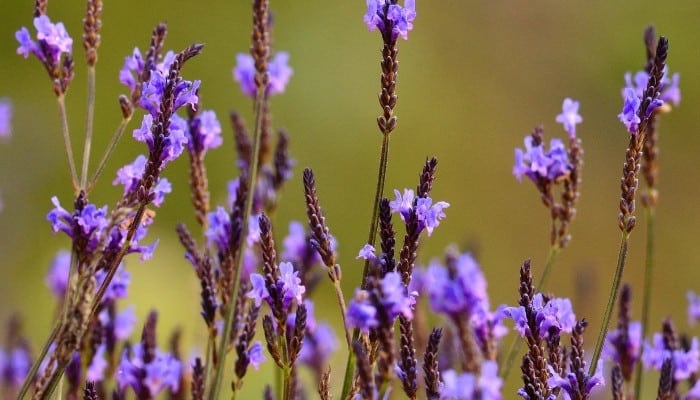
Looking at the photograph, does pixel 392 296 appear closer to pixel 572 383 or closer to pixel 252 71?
pixel 572 383

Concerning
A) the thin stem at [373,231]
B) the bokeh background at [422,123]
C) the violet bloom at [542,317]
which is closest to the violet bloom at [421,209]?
the thin stem at [373,231]

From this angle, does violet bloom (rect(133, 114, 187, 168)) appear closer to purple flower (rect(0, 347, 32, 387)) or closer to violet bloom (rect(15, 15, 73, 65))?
violet bloom (rect(15, 15, 73, 65))

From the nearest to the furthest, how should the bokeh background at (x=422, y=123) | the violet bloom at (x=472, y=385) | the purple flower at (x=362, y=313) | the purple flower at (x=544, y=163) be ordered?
the violet bloom at (x=472, y=385) < the purple flower at (x=362, y=313) < the purple flower at (x=544, y=163) < the bokeh background at (x=422, y=123)

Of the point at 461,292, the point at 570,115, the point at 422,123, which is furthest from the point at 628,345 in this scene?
the point at 422,123

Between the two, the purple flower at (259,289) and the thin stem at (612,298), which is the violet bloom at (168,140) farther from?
the thin stem at (612,298)

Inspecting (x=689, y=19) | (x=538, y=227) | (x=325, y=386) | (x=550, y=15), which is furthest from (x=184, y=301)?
(x=689, y=19)
